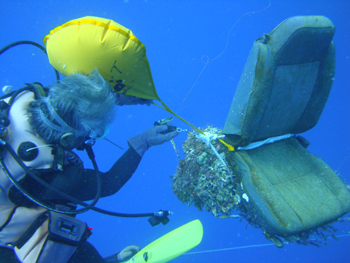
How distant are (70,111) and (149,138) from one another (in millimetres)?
1064

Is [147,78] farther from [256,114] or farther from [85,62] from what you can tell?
[256,114]

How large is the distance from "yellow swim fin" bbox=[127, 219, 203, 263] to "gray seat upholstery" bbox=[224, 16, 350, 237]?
125 cm

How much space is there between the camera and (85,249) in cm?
243

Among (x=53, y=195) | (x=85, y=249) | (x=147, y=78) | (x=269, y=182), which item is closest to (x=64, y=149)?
(x=53, y=195)

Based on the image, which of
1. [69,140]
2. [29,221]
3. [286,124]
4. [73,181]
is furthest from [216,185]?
[29,221]

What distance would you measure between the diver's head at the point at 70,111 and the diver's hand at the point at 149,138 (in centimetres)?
79

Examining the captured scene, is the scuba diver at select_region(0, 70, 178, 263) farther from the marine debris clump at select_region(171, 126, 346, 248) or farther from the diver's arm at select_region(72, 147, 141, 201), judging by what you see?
the marine debris clump at select_region(171, 126, 346, 248)

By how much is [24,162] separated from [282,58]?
91.7 inches

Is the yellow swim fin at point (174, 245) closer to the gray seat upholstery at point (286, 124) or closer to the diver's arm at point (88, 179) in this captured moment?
the gray seat upholstery at point (286, 124)

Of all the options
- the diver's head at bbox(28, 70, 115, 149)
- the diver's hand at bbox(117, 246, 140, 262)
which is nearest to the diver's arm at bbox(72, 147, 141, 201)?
the diver's head at bbox(28, 70, 115, 149)

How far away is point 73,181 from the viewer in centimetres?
151

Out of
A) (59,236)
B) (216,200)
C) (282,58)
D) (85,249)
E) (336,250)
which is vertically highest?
(282,58)

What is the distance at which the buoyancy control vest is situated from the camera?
4.13 ft

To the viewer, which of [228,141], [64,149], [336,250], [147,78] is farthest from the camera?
[336,250]
